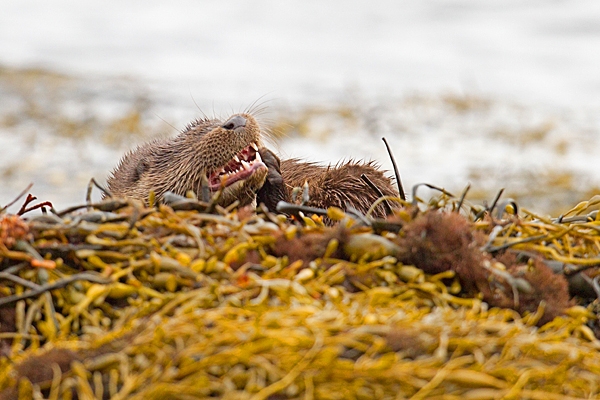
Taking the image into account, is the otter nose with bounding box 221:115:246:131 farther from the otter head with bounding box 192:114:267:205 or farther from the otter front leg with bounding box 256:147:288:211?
the otter front leg with bounding box 256:147:288:211

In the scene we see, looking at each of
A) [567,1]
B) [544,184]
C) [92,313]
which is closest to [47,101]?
[544,184]

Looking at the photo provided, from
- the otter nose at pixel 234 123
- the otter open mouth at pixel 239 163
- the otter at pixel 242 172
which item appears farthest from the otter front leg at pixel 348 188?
the otter nose at pixel 234 123

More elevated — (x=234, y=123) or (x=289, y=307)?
(x=234, y=123)

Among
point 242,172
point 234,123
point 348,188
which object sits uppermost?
point 234,123

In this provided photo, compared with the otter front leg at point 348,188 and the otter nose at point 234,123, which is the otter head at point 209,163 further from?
the otter front leg at point 348,188

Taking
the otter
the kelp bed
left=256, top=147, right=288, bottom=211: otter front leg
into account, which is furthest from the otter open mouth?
the kelp bed

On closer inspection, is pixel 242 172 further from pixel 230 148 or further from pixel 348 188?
pixel 348 188

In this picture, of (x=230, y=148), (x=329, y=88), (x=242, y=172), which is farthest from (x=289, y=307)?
(x=329, y=88)
